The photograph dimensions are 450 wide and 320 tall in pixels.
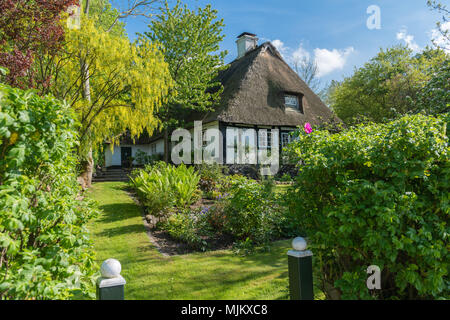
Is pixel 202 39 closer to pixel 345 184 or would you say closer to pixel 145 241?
pixel 145 241

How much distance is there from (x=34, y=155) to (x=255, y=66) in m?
18.3

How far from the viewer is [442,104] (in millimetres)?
8547

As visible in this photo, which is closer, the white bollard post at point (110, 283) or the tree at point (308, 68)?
the white bollard post at point (110, 283)

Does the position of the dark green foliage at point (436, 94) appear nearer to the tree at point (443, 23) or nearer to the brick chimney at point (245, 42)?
the tree at point (443, 23)

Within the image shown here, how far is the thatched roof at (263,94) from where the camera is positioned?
1678cm

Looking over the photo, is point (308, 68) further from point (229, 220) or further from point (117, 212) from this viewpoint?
point (229, 220)

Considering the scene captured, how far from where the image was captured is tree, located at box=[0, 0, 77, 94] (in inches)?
248

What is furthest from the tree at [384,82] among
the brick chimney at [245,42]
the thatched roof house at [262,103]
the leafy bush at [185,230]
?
the leafy bush at [185,230]

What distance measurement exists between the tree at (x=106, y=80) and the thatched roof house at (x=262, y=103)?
6.36 metres

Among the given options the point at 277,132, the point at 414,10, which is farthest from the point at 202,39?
the point at 414,10

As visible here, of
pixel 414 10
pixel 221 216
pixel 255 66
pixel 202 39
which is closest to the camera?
pixel 221 216

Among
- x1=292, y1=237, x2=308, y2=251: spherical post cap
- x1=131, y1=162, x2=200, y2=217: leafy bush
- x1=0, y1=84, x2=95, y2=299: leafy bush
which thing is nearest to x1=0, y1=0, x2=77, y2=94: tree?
x1=131, y1=162, x2=200, y2=217: leafy bush

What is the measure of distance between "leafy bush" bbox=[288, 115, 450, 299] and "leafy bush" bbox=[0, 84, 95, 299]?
2.24 m

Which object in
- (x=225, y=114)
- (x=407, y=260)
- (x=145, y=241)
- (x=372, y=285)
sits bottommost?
(x=145, y=241)
